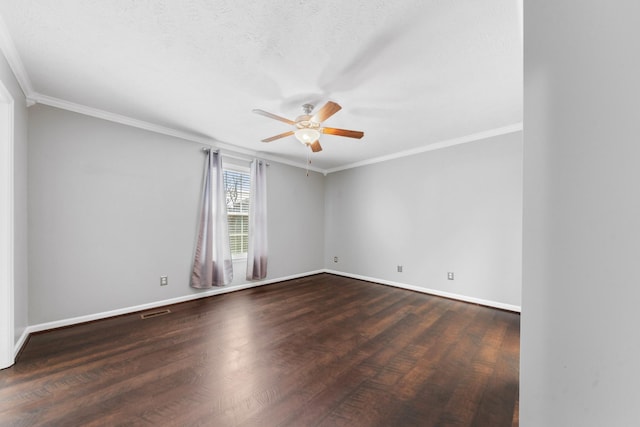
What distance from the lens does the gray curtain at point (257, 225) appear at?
445cm

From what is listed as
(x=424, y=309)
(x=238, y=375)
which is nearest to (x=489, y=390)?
(x=424, y=309)

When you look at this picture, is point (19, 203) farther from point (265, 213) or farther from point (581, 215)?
point (581, 215)

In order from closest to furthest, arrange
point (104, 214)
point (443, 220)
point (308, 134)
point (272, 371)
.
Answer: point (272, 371)
point (308, 134)
point (104, 214)
point (443, 220)

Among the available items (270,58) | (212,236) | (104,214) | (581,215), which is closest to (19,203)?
(104,214)

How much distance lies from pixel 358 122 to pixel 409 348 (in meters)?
2.65

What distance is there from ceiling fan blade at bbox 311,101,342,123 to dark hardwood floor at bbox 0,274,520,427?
2226mm

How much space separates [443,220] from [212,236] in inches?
146

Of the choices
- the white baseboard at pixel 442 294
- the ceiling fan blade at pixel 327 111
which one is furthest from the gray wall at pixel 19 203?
the white baseboard at pixel 442 294

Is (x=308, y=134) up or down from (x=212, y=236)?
up

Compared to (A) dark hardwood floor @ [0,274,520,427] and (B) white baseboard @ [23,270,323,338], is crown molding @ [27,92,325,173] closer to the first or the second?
(B) white baseboard @ [23,270,323,338]

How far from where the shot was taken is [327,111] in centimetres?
234

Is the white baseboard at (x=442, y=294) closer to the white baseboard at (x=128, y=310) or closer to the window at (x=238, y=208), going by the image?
the white baseboard at (x=128, y=310)

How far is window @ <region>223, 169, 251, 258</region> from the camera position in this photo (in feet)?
14.2

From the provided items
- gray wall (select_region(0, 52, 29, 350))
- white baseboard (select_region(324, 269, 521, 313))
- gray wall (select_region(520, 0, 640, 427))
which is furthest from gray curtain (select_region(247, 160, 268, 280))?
gray wall (select_region(520, 0, 640, 427))
